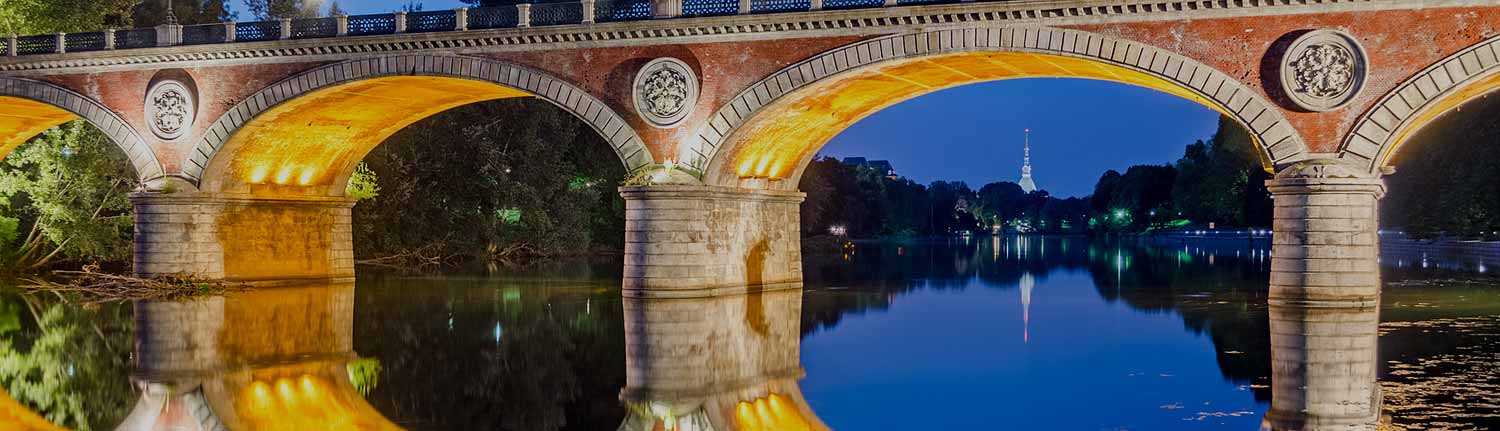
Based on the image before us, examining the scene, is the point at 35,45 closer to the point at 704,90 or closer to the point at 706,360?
the point at 704,90

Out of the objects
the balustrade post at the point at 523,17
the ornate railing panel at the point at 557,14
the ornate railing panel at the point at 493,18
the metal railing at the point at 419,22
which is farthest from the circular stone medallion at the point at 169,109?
the ornate railing panel at the point at 557,14

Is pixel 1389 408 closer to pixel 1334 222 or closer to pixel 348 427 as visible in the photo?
pixel 348 427

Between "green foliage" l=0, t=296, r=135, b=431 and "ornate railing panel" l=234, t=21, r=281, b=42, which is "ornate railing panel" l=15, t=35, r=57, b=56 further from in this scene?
"green foliage" l=0, t=296, r=135, b=431

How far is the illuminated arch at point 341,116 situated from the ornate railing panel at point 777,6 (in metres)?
3.51

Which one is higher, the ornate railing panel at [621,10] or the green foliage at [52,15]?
the green foliage at [52,15]

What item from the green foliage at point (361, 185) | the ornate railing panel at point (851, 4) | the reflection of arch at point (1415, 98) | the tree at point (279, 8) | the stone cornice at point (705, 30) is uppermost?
the tree at point (279, 8)

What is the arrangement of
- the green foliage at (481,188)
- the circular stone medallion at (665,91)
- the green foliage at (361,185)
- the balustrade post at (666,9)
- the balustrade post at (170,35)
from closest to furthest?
the balustrade post at (666,9), the circular stone medallion at (665,91), the balustrade post at (170,35), the green foliage at (361,185), the green foliage at (481,188)

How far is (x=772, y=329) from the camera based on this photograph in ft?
67.5

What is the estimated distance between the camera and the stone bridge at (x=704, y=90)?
22.3 metres

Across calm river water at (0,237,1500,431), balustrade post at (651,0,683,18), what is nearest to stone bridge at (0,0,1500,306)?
balustrade post at (651,0,683,18)

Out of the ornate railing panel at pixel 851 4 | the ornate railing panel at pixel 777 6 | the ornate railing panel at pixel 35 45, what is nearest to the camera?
the ornate railing panel at pixel 851 4

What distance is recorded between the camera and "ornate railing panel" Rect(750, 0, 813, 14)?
25.4 meters

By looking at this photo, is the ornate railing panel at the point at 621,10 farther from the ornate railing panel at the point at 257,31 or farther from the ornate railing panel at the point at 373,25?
the ornate railing panel at the point at 257,31

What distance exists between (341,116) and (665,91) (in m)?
9.79
